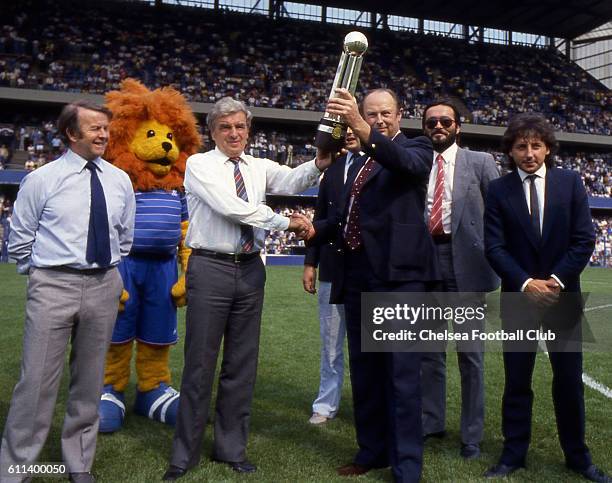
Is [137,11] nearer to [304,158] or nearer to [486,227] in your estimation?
[304,158]

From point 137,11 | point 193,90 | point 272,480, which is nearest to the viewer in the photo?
point 272,480

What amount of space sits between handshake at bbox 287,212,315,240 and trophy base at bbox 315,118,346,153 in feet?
1.62

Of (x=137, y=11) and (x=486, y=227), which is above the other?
(x=137, y=11)

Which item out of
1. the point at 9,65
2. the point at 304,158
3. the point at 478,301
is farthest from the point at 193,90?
the point at 478,301

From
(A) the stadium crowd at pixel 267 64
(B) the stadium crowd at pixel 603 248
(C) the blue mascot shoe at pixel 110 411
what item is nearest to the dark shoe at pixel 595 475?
(C) the blue mascot shoe at pixel 110 411

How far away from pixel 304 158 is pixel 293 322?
20395 mm

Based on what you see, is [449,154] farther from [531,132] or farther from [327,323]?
[327,323]

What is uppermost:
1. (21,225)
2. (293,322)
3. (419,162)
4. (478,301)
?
(419,162)

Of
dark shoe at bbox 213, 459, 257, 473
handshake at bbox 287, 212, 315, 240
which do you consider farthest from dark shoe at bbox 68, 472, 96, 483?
handshake at bbox 287, 212, 315, 240

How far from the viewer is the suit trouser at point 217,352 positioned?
3.46 m

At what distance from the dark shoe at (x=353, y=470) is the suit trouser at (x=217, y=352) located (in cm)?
→ 57

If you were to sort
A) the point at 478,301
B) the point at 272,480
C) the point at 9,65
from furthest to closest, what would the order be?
the point at 9,65
the point at 478,301
the point at 272,480

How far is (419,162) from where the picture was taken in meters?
3.18

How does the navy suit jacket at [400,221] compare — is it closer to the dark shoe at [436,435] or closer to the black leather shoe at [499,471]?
the black leather shoe at [499,471]
